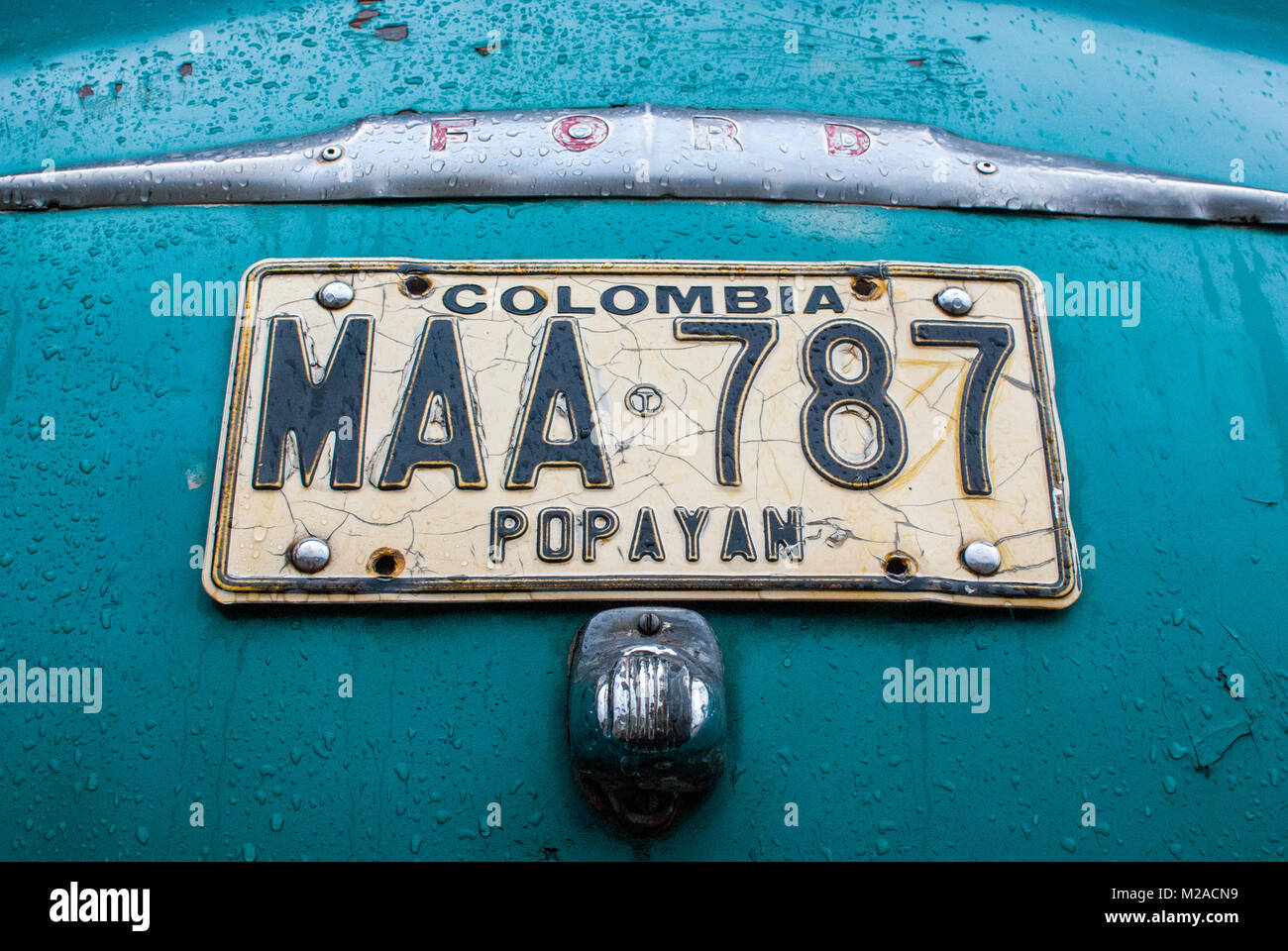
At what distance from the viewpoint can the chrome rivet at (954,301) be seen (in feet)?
3.96

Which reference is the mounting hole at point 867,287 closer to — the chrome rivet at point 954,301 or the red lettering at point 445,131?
the chrome rivet at point 954,301

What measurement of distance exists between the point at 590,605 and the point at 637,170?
1.71 feet

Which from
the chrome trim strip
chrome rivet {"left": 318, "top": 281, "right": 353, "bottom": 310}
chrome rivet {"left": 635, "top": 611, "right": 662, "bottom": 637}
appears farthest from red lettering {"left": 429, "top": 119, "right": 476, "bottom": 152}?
chrome rivet {"left": 635, "top": 611, "right": 662, "bottom": 637}

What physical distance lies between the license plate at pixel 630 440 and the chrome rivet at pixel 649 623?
0.07ft

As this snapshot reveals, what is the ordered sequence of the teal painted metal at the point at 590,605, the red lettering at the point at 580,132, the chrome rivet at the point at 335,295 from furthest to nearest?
the red lettering at the point at 580,132
the chrome rivet at the point at 335,295
the teal painted metal at the point at 590,605

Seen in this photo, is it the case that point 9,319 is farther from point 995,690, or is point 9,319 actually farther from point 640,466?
point 995,690

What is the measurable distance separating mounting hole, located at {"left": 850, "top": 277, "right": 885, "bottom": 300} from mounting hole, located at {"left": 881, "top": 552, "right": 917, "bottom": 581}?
0.30 meters

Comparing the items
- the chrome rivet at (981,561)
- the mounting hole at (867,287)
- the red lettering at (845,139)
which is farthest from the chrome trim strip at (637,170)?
the chrome rivet at (981,561)

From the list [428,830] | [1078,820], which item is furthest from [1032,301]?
[428,830]

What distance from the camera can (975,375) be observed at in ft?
3.85

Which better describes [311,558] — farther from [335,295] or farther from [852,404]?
[852,404]

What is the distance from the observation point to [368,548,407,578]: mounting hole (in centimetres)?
110

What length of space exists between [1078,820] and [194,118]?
1.29m

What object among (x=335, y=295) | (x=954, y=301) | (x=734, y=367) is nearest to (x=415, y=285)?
(x=335, y=295)
